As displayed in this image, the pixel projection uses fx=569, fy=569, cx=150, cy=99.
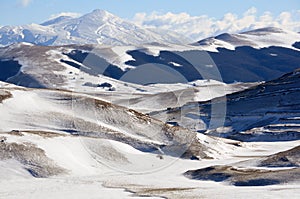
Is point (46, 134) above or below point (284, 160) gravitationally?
below

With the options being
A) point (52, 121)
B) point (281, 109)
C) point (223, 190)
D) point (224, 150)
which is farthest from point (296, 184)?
point (281, 109)

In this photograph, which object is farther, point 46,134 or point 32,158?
point 46,134

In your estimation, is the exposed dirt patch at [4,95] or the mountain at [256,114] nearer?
the exposed dirt patch at [4,95]

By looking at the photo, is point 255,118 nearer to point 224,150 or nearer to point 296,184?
point 224,150

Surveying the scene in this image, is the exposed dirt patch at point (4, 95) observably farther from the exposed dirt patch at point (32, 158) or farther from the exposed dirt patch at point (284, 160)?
the exposed dirt patch at point (284, 160)

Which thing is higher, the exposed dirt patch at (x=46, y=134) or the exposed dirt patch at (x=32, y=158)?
the exposed dirt patch at (x=46, y=134)

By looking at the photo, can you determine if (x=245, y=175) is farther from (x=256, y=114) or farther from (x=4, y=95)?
(x=256, y=114)

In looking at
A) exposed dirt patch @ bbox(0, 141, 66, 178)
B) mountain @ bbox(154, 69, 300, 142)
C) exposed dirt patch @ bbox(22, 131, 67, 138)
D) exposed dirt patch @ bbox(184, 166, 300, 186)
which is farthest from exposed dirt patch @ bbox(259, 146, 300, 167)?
mountain @ bbox(154, 69, 300, 142)

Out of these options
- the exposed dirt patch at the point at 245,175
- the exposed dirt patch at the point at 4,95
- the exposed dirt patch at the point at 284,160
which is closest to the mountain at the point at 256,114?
the exposed dirt patch at the point at 284,160

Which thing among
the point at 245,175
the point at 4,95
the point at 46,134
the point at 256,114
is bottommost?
the point at 256,114

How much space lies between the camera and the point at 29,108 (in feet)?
273

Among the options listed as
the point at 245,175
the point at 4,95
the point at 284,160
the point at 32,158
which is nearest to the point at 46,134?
the point at 32,158

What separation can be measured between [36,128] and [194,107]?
81.2 meters

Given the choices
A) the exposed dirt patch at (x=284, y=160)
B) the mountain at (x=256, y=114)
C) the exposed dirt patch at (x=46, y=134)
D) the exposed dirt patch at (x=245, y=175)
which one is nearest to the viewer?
the exposed dirt patch at (x=245, y=175)
